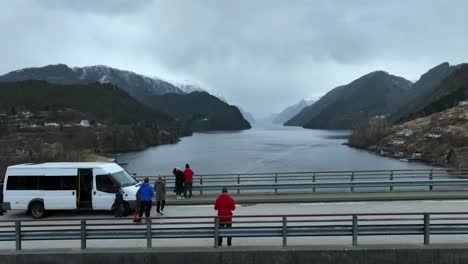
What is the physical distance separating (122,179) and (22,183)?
3932 millimetres

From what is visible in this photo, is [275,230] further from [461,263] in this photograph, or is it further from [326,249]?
[461,263]

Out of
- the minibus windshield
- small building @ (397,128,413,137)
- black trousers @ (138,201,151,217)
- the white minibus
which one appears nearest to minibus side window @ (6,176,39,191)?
the white minibus

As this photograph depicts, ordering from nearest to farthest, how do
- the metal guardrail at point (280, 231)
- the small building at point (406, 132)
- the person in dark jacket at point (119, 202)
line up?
the metal guardrail at point (280, 231)
the person in dark jacket at point (119, 202)
the small building at point (406, 132)

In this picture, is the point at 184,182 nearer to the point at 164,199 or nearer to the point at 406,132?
the point at 164,199

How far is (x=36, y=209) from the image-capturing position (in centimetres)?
1719

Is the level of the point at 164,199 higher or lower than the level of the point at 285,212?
higher

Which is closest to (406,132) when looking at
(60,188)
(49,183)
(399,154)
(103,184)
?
(399,154)

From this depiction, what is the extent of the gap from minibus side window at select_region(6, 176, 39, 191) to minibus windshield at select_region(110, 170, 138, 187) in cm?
309

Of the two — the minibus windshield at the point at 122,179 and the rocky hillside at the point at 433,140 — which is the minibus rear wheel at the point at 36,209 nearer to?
the minibus windshield at the point at 122,179

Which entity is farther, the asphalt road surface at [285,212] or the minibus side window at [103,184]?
the minibus side window at [103,184]

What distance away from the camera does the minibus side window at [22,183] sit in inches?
684

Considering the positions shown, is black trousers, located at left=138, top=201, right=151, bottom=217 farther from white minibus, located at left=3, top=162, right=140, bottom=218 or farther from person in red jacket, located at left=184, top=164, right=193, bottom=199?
person in red jacket, located at left=184, top=164, right=193, bottom=199

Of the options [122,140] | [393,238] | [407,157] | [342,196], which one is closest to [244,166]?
[407,157]

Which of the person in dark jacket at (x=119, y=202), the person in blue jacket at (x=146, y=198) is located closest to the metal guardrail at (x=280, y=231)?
the person in blue jacket at (x=146, y=198)
